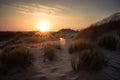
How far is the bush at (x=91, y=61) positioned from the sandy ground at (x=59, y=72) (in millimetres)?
208

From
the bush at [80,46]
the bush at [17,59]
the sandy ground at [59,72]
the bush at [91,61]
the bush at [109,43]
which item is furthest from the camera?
the bush at [109,43]

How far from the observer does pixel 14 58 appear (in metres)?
7.21

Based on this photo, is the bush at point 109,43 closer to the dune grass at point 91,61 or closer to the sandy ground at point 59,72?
the sandy ground at point 59,72

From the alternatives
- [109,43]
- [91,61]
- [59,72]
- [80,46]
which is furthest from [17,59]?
[109,43]

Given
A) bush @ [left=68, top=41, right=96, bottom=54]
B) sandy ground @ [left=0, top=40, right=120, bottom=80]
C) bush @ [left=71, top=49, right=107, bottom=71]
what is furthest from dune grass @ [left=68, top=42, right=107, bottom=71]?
bush @ [left=68, top=41, right=96, bottom=54]

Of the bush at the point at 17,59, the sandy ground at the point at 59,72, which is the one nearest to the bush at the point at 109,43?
the sandy ground at the point at 59,72

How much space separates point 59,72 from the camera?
20.8 feet

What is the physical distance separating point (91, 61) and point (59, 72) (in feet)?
Result: 3.99

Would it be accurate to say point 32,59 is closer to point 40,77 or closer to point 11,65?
point 11,65

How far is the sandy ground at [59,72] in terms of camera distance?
549 cm

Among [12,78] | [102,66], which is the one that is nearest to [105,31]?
[102,66]

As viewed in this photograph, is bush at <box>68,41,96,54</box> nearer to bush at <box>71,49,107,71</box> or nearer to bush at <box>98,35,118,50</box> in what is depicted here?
bush at <box>98,35,118,50</box>

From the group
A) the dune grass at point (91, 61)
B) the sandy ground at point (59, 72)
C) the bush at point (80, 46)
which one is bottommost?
the sandy ground at point (59, 72)

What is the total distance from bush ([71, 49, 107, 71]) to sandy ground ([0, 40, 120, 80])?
21cm
